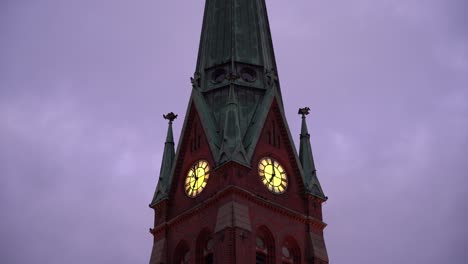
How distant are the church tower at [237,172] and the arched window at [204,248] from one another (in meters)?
0.08

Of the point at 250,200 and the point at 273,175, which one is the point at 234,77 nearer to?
the point at 273,175

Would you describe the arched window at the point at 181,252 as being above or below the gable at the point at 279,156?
below

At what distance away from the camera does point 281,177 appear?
268ft

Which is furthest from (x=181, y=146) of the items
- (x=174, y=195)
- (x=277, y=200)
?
(x=277, y=200)

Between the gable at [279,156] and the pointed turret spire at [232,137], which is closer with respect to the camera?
the pointed turret spire at [232,137]

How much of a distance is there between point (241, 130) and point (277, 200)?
664 centimetres

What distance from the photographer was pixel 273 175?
80.9m

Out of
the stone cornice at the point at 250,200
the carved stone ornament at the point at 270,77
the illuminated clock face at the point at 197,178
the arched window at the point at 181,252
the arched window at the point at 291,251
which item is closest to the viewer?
the stone cornice at the point at 250,200

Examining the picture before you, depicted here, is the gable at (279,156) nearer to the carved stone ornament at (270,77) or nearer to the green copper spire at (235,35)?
the carved stone ornament at (270,77)

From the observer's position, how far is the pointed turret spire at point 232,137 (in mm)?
78625

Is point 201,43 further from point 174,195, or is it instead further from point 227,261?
point 227,261

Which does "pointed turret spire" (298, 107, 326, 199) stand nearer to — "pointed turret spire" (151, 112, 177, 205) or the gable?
the gable

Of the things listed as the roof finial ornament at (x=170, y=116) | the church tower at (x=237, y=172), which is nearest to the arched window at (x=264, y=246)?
the church tower at (x=237, y=172)

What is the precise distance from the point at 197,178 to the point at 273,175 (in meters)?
6.11
